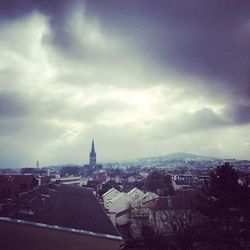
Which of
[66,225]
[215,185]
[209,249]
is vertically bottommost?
[209,249]

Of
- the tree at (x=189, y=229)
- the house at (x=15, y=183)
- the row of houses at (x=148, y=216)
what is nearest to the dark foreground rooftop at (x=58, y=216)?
the tree at (x=189, y=229)

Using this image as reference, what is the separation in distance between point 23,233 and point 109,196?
144ft

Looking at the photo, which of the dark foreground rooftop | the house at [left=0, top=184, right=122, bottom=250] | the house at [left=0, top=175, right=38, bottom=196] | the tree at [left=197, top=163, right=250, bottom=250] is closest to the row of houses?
the tree at [left=197, top=163, right=250, bottom=250]

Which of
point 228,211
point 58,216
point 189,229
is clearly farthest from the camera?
point 189,229

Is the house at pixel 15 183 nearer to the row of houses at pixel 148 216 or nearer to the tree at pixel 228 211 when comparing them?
the row of houses at pixel 148 216

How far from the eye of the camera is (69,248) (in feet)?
68.3

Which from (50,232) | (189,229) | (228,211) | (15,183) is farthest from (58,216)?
(15,183)

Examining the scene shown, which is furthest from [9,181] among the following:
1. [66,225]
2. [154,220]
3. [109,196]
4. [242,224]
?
[242,224]

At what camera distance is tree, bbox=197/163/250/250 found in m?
25.9

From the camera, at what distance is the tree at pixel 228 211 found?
84.9ft

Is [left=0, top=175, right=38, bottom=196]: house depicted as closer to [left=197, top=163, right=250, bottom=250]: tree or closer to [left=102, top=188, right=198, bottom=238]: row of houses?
[left=102, top=188, right=198, bottom=238]: row of houses

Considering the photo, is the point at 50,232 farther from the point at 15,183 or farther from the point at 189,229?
the point at 15,183

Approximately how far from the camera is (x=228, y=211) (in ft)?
85.4

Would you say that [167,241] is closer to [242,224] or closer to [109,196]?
[242,224]
